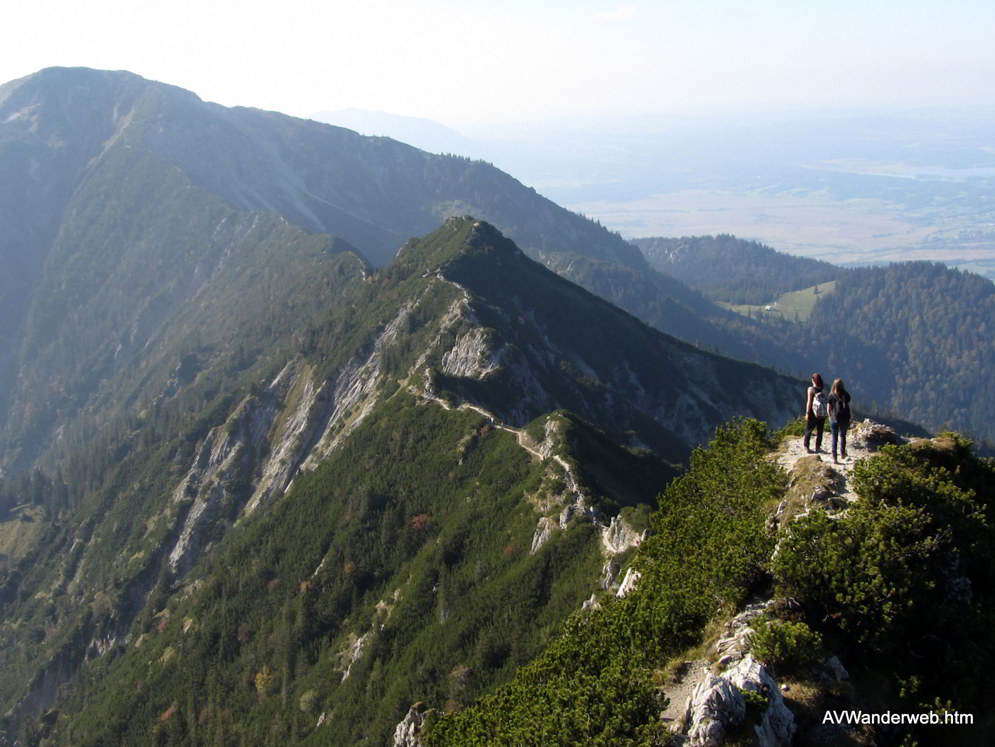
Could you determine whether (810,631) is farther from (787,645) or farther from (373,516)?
(373,516)

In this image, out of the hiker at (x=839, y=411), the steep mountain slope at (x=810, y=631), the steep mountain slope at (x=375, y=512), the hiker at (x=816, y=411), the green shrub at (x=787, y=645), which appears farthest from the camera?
the steep mountain slope at (x=375, y=512)

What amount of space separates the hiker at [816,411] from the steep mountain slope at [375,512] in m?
29.2

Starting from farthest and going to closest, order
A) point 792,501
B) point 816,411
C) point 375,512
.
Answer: point 375,512, point 816,411, point 792,501

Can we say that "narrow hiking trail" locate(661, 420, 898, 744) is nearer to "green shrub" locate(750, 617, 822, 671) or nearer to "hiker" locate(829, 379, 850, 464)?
"green shrub" locate(750, 617, 822, 671)

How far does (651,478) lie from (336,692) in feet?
137

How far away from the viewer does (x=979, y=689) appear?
2169 cm

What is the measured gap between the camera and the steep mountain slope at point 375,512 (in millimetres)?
70062

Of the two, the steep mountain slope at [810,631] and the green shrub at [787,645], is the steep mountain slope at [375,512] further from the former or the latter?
the green shrub at [787,645]

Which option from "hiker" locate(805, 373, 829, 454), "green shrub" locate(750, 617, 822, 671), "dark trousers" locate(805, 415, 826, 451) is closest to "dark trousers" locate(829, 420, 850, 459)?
"hiker" locate(805, 373, 829, 454)

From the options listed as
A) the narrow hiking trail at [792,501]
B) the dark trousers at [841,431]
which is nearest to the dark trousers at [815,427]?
the narrow hiking trail at [792,501]

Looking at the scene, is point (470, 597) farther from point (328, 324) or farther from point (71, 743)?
point (328, 324)

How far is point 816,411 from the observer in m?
30.5

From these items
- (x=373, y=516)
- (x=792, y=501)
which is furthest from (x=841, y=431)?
(x=373, y=516)

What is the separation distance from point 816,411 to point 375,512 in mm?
68440
